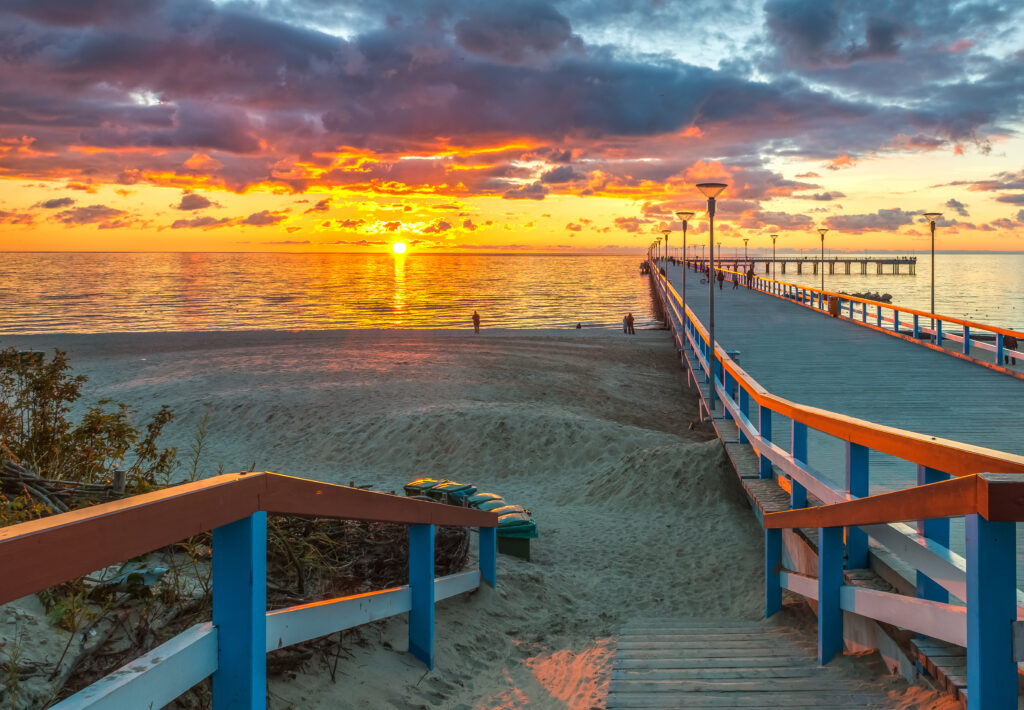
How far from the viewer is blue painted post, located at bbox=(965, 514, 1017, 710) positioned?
2.05 m

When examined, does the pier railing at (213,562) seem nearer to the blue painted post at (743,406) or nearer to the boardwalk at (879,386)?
the boardwalk at (879,386)

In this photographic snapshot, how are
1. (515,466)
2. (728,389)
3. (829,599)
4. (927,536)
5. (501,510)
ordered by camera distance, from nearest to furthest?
(927,536)
(829,599)
(501,510)
(728,389)
(515,466)

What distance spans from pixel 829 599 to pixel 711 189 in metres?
13.6

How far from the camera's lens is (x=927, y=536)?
10.1 ft

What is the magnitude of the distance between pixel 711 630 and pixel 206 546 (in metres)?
3.10

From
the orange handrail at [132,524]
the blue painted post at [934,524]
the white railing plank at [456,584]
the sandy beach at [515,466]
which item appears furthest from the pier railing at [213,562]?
the blue painted post at [934,524]

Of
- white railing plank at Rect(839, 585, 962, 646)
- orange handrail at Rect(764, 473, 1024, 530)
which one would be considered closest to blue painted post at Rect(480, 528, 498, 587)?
white railing plank at Rect(839, 585, 962, 646)

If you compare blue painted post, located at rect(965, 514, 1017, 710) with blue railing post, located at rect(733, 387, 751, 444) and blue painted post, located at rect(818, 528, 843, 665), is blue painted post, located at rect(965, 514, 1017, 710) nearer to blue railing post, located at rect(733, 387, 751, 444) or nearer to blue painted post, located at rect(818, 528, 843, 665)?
blue painted post, located at rect(818, 528, 843, 665)

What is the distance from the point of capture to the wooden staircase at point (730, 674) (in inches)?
138

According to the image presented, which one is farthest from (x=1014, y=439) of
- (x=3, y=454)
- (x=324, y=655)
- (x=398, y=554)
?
(x=3, y=454)

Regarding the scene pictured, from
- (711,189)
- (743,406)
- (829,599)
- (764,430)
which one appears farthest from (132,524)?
(711,189)

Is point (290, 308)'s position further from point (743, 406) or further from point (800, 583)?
point (800, 583)

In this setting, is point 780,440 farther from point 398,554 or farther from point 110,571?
point 110,571

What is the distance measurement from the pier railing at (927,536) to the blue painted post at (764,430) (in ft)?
3.03
